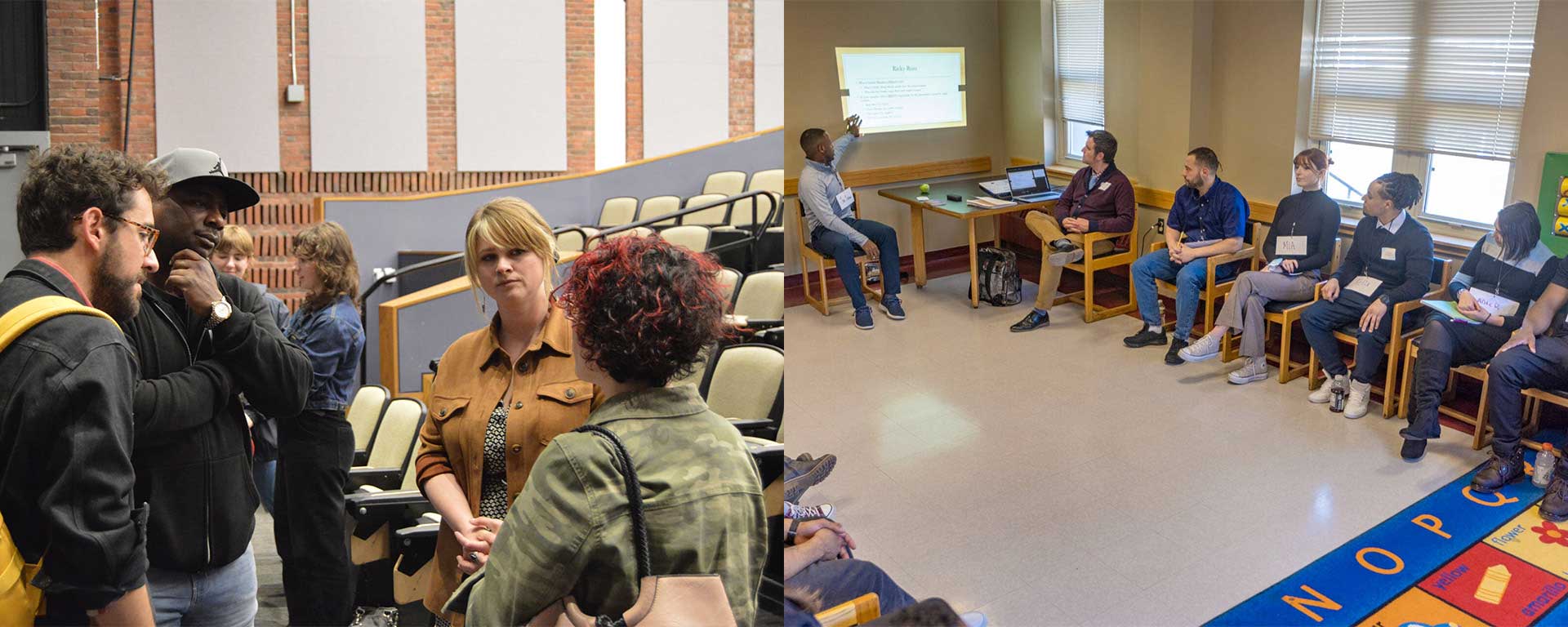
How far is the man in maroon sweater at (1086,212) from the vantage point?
3.29 metres

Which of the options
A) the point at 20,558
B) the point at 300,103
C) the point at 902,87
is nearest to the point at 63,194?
the point at 20,558

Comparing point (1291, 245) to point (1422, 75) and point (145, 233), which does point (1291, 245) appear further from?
point (145, 233)

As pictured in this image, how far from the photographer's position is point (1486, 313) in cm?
396

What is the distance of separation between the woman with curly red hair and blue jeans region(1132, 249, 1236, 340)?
3074 mm

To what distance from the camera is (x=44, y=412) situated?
1.41 metres

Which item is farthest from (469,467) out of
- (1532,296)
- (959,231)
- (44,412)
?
(1532,296)

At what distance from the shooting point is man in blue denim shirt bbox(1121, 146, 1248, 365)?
3.87 meters

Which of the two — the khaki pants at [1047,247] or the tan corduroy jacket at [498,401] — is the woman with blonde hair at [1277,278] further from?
the tan corduroy jacket at [498,401]

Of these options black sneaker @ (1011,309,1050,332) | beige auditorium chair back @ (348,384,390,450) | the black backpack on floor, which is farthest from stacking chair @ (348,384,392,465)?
black sneaker @ (1011,309,1050,332)

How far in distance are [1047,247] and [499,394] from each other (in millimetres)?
2504

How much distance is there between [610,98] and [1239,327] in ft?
9.56

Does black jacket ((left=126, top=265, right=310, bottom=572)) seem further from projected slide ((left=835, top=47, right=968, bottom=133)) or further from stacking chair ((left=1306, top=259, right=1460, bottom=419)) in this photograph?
stacking chair ((left=1306, top=259, right=1460, bottom=419))

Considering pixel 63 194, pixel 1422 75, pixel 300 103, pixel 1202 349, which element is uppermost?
pixel 1422 75

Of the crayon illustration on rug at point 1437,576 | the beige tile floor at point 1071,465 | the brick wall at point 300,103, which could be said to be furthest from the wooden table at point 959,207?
the crayon illustration on rug at point 1437,576
